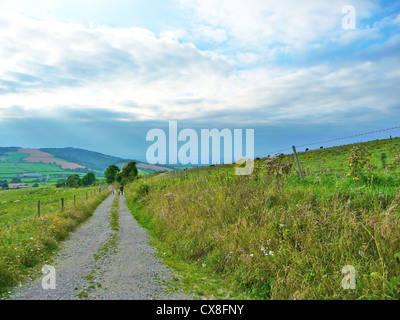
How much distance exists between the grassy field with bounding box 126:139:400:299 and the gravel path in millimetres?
770

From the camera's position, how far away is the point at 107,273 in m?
7.50

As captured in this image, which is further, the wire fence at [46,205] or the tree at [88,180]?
the tree at [88,180]

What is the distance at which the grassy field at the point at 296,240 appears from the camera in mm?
5020

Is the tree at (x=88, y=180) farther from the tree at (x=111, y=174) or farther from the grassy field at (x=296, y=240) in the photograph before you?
the grassy field at (x=296, y=240)

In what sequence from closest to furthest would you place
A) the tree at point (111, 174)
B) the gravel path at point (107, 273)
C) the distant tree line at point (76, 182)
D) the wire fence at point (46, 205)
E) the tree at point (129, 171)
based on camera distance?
the gravel path at point (107, 273) → the wire fence at point (46, 205) → the tree at point (129, 171) → the tree at point (111, 174) → the distant tree line at point (76, 182)

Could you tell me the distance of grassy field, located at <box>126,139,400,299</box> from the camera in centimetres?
502

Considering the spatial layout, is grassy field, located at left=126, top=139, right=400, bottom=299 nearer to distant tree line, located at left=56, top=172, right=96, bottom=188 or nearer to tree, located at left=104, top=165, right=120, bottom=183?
tree, located at left=104, top=165, right=120, bottom=183

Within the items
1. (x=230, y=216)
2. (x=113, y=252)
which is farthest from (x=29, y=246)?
(x=230, y=216)

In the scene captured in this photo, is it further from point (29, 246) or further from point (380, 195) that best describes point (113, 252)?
point (380, 195)

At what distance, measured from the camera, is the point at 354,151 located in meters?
9.10

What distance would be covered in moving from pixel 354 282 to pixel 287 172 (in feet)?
23.7

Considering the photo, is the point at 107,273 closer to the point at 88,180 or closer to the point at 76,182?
the point at 76,182

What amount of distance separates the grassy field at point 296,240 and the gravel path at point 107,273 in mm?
770

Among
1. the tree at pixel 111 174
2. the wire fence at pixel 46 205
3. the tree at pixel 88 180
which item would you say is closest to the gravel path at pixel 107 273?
the wire fence at pixel 46 205
